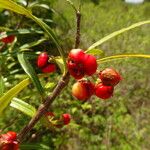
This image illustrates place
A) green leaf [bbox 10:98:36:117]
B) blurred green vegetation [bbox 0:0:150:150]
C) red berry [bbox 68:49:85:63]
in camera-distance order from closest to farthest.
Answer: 1. red berry [bbox 68:49:85:63]
2. green leaf [bbox 10:98:36:117]
3. blurred green vegetation [bbox 0:0:150:150]

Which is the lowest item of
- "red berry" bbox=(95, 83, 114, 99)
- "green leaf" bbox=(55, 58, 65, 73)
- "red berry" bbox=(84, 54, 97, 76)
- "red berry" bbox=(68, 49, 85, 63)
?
"red berry" bbox=(95, 83, 114, 99)

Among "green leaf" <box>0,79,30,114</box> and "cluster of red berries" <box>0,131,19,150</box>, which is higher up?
"green leaf" <box>0,79,30,114</box>

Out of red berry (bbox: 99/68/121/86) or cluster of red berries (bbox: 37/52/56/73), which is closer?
red berry (bbox: 99/68/121/86)


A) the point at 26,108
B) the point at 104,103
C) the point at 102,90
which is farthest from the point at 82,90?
the point at 104,103

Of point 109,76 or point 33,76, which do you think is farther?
point 33,76

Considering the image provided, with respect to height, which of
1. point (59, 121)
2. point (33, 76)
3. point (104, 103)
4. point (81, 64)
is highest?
point (81, 64)


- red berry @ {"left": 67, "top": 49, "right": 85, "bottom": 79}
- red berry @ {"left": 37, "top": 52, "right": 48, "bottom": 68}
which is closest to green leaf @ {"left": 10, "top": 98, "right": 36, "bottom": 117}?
red berry @ {"left": 37, "top": 52, "right": 48, "bottom": 68}

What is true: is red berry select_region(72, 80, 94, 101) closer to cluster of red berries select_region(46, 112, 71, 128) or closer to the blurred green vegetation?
cluster of red berries select_region(46, 112, 71, 128)

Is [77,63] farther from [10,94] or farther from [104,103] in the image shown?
[104,103]
